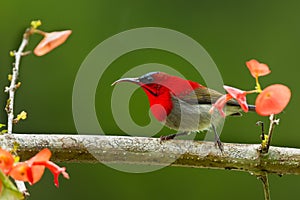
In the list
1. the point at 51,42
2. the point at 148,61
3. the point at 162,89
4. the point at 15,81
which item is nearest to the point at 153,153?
the point at 162,89

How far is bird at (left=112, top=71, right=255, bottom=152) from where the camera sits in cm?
188

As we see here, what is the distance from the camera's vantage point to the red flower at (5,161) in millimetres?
868

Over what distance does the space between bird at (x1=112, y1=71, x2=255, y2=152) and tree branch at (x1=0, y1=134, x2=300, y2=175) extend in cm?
25

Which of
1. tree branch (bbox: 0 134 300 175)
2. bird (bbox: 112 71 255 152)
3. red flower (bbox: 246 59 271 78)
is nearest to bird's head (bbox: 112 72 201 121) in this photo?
bird (bbox: 112 71 255 152)

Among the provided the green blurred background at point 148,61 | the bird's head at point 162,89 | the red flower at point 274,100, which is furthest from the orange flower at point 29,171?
the green blurred background at point 148,61

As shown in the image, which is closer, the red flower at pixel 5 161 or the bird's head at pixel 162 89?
the red flower at pixel 5 161

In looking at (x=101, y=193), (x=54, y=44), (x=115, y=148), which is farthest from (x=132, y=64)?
(x=54, y=44)

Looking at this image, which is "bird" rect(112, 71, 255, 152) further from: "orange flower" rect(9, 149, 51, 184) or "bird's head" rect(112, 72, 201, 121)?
"orange flower" rect(9, 149, 51, 184)

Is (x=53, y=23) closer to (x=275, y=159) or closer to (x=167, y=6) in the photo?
(x=167, y=6)

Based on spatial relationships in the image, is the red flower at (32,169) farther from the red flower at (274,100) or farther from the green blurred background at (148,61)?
the green blurred background at (148,61)

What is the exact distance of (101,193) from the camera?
367cm

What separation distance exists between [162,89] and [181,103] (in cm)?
9

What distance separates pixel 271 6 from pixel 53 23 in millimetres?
1415

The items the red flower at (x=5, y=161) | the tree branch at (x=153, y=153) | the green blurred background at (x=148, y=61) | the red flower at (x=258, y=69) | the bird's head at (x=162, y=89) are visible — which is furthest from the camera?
the green blurred background at (x=148, y=61)
